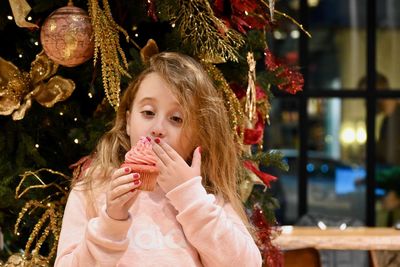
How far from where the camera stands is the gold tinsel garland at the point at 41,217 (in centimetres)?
267

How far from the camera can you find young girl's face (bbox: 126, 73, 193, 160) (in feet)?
7.33

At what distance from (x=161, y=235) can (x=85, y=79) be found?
74 cm

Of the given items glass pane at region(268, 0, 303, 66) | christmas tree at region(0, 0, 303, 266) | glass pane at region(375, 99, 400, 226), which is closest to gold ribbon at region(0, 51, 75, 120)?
christmas tree at region(0, 0, 303, 266)

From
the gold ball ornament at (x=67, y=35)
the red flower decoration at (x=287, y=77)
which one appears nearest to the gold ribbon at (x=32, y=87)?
the gold ball ornament at (x=67, y=35)

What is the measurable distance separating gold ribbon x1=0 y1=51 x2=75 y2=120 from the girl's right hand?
0.69 meters

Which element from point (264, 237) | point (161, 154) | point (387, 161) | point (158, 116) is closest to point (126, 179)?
point (161, 154)

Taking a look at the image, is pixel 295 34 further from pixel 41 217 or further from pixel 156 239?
pixel 156 239

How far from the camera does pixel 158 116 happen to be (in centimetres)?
224

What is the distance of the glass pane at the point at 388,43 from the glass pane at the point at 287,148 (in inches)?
28.5

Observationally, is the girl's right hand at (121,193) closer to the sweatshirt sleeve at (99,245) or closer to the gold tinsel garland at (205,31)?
the sweatshirt sleeve at (99,245)

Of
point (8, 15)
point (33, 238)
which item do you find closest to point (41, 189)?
point (33, 238)

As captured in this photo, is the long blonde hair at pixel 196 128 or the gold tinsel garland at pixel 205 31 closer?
the long blonde hair at pixel 196 128

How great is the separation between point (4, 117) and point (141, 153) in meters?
0.87

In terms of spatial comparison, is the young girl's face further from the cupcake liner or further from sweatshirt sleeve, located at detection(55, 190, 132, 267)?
sweatshirt sleeve, located at detection(55, 190, 132, 267)
